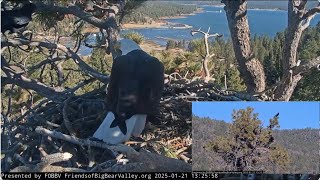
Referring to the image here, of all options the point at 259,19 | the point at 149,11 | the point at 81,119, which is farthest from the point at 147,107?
the point at 259,19

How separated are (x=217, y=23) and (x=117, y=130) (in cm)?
115

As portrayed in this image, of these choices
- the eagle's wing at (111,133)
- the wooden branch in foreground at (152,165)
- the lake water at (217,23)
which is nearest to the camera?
the wooden branch in foreground at (152,165)

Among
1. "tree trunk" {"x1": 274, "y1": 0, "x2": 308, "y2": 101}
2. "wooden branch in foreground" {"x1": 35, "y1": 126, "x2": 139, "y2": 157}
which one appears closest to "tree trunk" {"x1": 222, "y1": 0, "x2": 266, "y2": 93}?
"tree trunk" {"x1": 274, "y1": 0, "x2": 308, "y2": 101}

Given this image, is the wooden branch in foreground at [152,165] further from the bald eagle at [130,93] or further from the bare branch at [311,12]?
the bare branch at [311,12]

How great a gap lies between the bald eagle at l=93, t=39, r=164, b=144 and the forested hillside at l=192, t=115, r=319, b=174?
1.40 feet

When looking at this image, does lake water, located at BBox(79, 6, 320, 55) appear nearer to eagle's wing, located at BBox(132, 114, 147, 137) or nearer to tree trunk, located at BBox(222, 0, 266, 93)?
tree trunk, located at BBox(222, 0, 266, 93)

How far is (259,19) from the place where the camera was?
385cm

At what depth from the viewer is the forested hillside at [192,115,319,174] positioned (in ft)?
10.6

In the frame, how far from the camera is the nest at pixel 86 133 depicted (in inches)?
131

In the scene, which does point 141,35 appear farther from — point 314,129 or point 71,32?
point 314,129

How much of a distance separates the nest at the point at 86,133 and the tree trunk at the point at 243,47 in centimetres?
38

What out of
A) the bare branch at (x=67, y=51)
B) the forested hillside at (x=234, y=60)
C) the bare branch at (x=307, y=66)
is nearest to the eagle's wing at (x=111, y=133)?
the bare branch at (x=67, y=51)

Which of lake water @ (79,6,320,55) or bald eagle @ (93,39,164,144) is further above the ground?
lake water @ (79,6,320,55)

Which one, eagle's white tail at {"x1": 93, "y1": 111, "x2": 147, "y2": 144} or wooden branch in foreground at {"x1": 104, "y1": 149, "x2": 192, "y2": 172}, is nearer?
wooden branch in foreground at {"x1": 104, "y1": 149, "x2": 192, "y2": 172}
